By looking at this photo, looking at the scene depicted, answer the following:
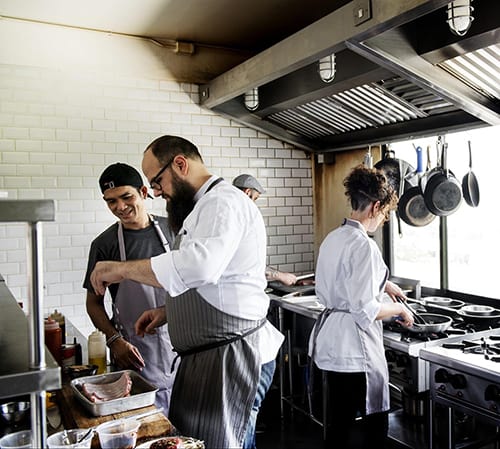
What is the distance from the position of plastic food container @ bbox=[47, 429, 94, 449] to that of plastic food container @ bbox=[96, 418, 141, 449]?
0.04 metres

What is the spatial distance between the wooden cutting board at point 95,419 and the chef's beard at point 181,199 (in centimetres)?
83

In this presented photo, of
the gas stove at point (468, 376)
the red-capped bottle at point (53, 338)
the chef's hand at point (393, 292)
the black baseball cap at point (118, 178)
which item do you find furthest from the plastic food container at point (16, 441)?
the chef's hand at point (393, 292)

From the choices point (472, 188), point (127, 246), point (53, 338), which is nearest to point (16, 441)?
point (53, 338)

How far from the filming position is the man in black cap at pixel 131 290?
2795 mm

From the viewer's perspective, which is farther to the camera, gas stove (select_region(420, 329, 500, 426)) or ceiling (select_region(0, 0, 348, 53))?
ceiling (select_region(0, 0, 348, 53))

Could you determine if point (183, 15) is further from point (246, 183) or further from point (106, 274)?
point (106, 274)

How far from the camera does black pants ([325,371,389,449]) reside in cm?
296

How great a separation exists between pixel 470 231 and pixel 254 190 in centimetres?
178

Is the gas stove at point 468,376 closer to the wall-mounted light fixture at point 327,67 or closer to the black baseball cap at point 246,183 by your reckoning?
the wall-mounted light fixture at point 327,67

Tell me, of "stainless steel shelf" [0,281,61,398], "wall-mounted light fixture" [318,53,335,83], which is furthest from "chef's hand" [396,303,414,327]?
"stainless steel shelf" [0,281,61,398]

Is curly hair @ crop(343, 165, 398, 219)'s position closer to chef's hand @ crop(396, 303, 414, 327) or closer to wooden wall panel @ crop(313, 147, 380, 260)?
chef's hand @ crop(396, 303, 414, 327)

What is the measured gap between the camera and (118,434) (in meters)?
1.59

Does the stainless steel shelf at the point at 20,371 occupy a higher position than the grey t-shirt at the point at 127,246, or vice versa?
the grey t-shirt at the point at 127,246

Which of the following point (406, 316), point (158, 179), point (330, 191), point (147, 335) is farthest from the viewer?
point (330, 191)
